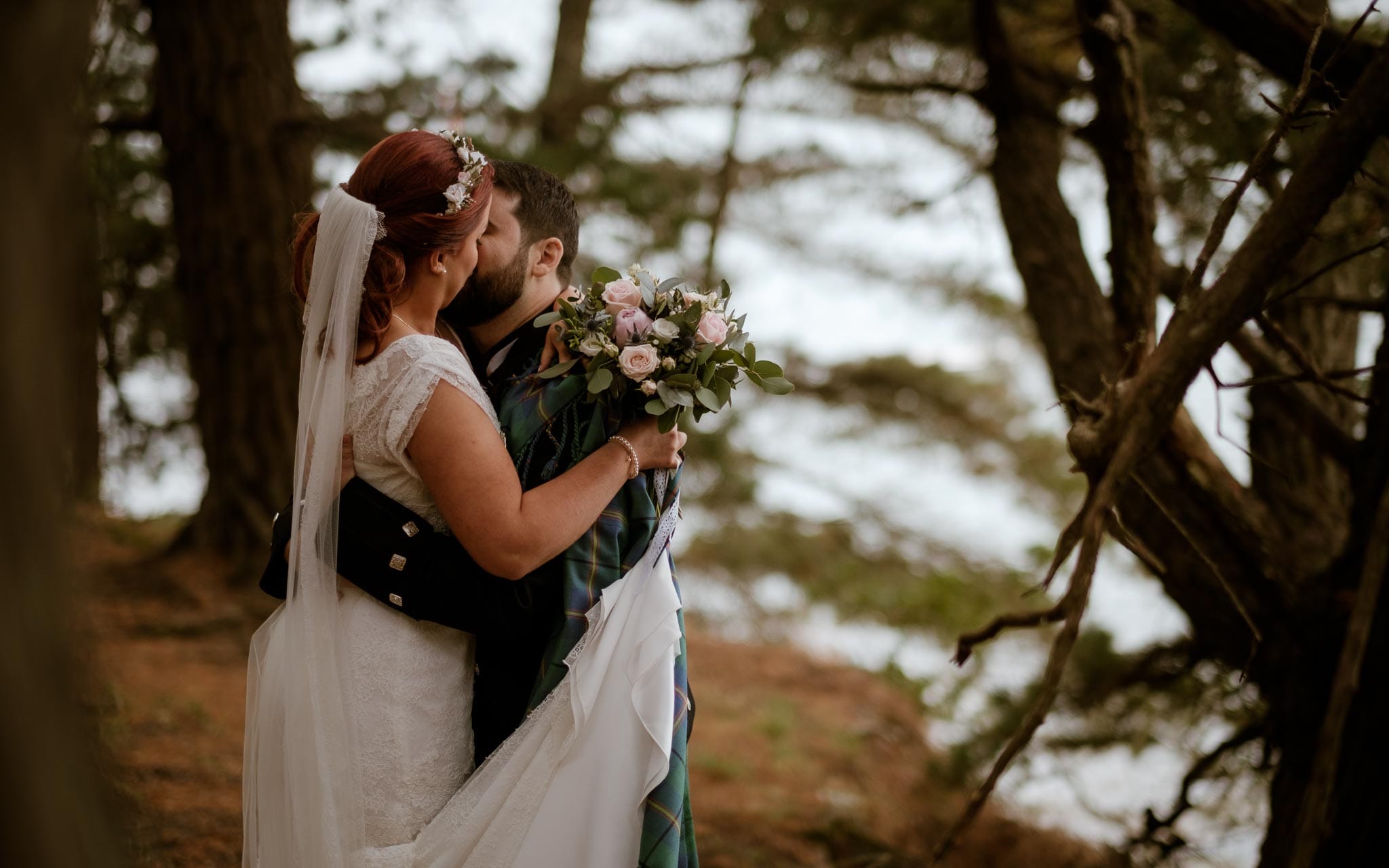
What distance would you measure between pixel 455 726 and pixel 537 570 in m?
0.43

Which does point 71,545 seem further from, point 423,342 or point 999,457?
point 999,457

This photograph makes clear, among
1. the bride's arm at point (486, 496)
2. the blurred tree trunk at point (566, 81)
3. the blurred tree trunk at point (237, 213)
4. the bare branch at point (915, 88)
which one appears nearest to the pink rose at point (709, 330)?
the bride's arm at point (486, 496)

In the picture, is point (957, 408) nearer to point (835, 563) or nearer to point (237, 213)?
point (835, 563)

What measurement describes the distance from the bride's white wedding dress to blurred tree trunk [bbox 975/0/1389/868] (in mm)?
1205

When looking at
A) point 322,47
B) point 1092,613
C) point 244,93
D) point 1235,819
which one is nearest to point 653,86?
point 322,47

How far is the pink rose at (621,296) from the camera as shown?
227 cm

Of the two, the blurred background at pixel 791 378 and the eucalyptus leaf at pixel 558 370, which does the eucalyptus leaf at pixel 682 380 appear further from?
the blurred background at pixel 791 378

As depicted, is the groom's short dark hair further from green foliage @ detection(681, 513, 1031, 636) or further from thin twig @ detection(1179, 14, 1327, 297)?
green foliage @ detection(681, 513, 1031, 636)

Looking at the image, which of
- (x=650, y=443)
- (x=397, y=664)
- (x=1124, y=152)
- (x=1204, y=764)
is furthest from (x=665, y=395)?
(x=1204, y=764)

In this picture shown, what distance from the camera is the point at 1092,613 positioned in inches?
255

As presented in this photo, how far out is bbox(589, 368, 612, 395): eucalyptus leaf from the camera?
2.14 m

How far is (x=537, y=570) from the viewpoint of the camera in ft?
7.44

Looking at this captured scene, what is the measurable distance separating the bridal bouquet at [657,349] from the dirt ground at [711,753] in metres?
1.89

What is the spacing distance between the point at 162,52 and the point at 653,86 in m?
4.32
